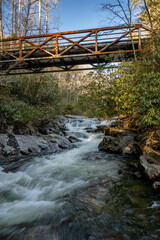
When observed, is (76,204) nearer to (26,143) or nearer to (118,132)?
(26,143)

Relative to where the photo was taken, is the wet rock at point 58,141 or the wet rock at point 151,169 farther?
the wet rock at point 58,141

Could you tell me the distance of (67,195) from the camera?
150 inches

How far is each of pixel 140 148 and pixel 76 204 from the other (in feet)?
13.2

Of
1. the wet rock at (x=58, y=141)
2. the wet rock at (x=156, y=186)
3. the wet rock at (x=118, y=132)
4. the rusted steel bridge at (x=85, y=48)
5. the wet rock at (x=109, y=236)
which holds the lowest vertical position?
the wet rock at (x=58, y=141)

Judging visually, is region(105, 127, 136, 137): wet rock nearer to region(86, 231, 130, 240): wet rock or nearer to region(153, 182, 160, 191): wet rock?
region(153, 182, 160, 191): wet rock

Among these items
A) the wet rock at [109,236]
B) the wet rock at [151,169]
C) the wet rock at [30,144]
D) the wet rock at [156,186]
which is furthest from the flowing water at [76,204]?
the wet rock at [30,144]

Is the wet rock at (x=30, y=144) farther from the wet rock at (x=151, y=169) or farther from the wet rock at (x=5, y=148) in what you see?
the wet rock at (x=151, y=169)

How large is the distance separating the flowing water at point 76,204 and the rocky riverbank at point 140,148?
13.6 inches

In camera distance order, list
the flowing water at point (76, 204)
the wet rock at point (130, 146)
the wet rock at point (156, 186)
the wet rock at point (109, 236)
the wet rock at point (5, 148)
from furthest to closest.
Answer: the wet rock at point (130, 146) → the wet rock at point (5, 148) → the wet rock at point (156, 186) → the flowing water at point (76, 204) → the wet rock at point (109, 236)

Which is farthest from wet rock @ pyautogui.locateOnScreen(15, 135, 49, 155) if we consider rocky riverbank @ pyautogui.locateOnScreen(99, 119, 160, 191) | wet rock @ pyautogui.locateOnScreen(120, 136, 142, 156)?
wet rock @ pyautogui.locateOnScreen(120, 136, 142, 156)

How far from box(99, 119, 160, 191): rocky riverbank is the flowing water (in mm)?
347

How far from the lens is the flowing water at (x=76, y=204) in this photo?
2537mm

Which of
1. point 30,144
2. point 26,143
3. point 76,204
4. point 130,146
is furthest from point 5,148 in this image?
point 130,146

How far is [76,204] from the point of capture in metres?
3.37
